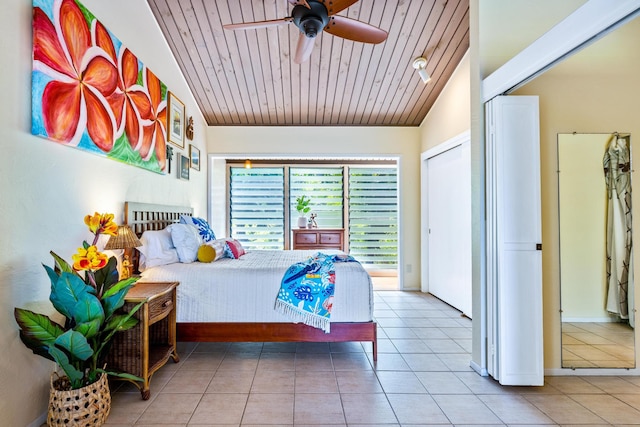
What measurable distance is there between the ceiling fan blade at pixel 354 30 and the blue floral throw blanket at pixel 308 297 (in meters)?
1.96

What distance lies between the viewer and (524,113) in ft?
7.36

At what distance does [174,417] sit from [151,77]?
2.96 metres

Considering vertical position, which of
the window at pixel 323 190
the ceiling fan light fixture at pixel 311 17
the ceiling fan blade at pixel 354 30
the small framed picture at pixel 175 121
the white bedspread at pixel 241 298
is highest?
the ceiling fan blade at pixel 354 30

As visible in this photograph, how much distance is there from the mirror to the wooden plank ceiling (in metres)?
1.89

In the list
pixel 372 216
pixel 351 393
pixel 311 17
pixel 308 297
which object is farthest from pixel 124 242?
pixel 372 216

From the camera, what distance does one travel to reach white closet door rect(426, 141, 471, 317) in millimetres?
3898

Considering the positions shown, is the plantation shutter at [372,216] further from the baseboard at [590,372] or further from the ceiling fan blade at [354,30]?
the baseboard at [590,372]

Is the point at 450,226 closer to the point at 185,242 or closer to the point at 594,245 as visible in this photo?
the point at 594,245

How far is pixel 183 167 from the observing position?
13.1ft

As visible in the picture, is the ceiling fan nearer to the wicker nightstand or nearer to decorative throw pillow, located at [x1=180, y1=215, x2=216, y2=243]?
decorative throw pillow, located at [x1=180, y1=215, x2=216, y2=243]

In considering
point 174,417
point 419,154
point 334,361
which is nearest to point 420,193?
point 419,154

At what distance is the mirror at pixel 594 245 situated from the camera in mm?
2377

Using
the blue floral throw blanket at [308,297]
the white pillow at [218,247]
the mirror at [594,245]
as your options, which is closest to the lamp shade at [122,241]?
the white pillow at [218,247]

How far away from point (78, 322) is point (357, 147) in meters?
4.35
